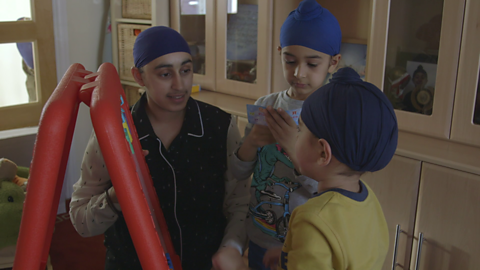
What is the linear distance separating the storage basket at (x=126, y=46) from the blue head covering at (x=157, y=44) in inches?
75.5

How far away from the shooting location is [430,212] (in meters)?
1.57

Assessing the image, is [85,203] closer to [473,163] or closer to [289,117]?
[289,117]

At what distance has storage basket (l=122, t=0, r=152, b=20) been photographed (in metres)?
3.02

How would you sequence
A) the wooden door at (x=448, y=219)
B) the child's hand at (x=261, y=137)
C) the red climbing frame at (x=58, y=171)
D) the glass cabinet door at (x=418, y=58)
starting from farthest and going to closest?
1. the glass cabinet door at (x=418, y=58)
2. the wooden door at (x=448, y=219)
3. the child's hand at (x=261, y=137)
4. the red climbing frame at (x=58, y=171)

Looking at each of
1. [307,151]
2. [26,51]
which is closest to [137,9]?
[26,51]

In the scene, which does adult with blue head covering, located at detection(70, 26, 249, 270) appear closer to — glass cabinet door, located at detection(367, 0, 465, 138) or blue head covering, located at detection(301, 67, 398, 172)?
blue head covering, located at detection(301, 67, 398, 172)

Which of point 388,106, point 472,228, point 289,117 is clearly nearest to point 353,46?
point 472,228

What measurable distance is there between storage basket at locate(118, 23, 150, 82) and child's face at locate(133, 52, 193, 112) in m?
1.96

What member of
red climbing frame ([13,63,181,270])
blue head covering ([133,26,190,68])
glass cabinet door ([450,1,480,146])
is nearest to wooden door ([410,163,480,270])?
glass cabinet door ([450,1,480,146])

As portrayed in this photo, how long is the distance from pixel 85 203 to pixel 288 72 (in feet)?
2.42

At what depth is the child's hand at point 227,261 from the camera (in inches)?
41.9

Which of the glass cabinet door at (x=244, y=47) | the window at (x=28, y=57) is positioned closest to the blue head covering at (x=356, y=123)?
the glass cabinet door at (x=244, y=47)

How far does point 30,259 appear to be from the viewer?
1.87ft

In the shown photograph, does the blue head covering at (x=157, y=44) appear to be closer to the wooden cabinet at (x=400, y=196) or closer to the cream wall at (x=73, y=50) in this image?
the wooden cabinet at (x=400, y=196)
